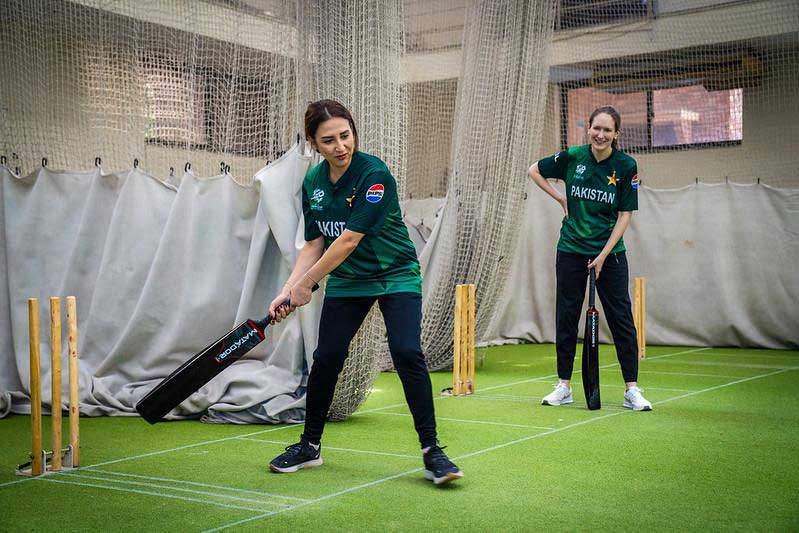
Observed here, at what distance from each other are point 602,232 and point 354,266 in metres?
2.00

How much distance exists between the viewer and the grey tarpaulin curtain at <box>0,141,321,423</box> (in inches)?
194

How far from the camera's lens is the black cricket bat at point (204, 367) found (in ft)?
11.1

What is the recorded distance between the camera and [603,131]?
480 centimetres

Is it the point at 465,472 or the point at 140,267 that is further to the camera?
the point at 140,267

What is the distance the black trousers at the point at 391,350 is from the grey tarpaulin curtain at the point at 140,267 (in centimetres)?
135

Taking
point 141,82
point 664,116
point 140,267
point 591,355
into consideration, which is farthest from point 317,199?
point 664,116

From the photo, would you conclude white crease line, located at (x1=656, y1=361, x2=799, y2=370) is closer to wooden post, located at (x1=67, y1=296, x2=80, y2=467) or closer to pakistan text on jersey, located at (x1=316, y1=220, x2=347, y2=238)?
pakistan text on jersey, located at (x1=316, y1=220, x2=347, y2=238)

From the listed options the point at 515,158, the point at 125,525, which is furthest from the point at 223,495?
the point at 515,158

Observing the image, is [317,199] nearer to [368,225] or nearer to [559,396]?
[368,225]

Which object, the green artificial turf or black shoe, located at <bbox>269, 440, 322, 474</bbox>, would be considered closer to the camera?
the green artificial turf

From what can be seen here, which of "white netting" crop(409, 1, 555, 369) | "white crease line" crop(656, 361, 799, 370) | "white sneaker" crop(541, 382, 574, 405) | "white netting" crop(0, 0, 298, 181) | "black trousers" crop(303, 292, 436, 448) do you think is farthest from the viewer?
"white crease line" crop(656, 361, 799, 370)

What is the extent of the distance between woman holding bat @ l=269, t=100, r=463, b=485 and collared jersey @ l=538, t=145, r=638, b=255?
177cm

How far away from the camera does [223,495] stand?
315 centimetres

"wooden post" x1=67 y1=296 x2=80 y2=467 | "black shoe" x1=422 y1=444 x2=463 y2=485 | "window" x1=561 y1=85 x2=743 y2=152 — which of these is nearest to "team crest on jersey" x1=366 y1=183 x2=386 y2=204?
"black shoe" x1=422 y1=444 x2=463 y2=485
